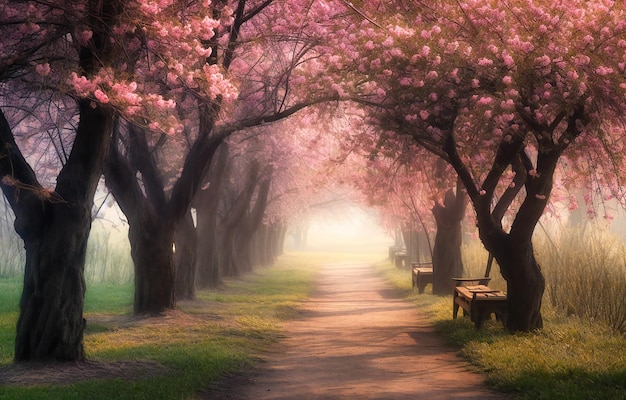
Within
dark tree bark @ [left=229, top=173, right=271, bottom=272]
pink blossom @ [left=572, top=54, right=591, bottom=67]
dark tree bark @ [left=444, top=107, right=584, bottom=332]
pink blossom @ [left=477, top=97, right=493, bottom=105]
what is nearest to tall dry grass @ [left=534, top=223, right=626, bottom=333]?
dark tree bark @ [left=444, top=107, right=584, bottom=332]

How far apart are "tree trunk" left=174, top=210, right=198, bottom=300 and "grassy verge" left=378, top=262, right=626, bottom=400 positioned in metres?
8.13

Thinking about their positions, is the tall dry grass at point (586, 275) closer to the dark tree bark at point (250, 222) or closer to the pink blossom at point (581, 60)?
the pink blossom at point (581, 60)

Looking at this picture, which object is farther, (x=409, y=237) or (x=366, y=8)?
(x=409, y=237)

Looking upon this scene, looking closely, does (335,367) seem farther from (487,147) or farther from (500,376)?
(487,147)

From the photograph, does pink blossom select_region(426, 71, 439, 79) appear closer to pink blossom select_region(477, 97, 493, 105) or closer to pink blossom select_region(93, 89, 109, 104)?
pink blossom select_region(477, 97, 493, 105)

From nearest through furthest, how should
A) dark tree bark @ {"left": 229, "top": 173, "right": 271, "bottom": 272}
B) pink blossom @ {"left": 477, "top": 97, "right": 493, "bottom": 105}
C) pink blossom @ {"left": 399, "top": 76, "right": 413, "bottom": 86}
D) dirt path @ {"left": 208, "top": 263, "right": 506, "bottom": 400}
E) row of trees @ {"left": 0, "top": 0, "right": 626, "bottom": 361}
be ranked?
1. dirt path @ {"left": 208, "top": 263, "right": 506, "bottom": 400}
2. row of trees @ {"left": 0, "top": 0, "right": 626, "bottom": 361}
3. pink blossom @ {"left": 477, "top": 97, "right": 493, "bottom": 105}
4. pink blossom @ {"left": 399, "top": 76, "right": 413, "bottom": 86}
5. dark tree bark @ {"left": 229, "top": 173, "right": 271, "bottom": 272}

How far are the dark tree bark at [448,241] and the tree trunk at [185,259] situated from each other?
24.8 feet

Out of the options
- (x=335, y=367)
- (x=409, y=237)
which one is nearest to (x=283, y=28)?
(x=335, y=367)

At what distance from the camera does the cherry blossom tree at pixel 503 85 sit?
1106 cm

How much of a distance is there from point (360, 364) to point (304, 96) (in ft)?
20.1

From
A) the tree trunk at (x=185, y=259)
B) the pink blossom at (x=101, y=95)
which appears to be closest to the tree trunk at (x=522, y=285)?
the pink blossom at (x=101, y=95)

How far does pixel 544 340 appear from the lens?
12.1 m

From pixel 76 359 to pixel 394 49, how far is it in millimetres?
6767

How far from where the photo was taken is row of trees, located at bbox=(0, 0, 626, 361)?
391 inches
